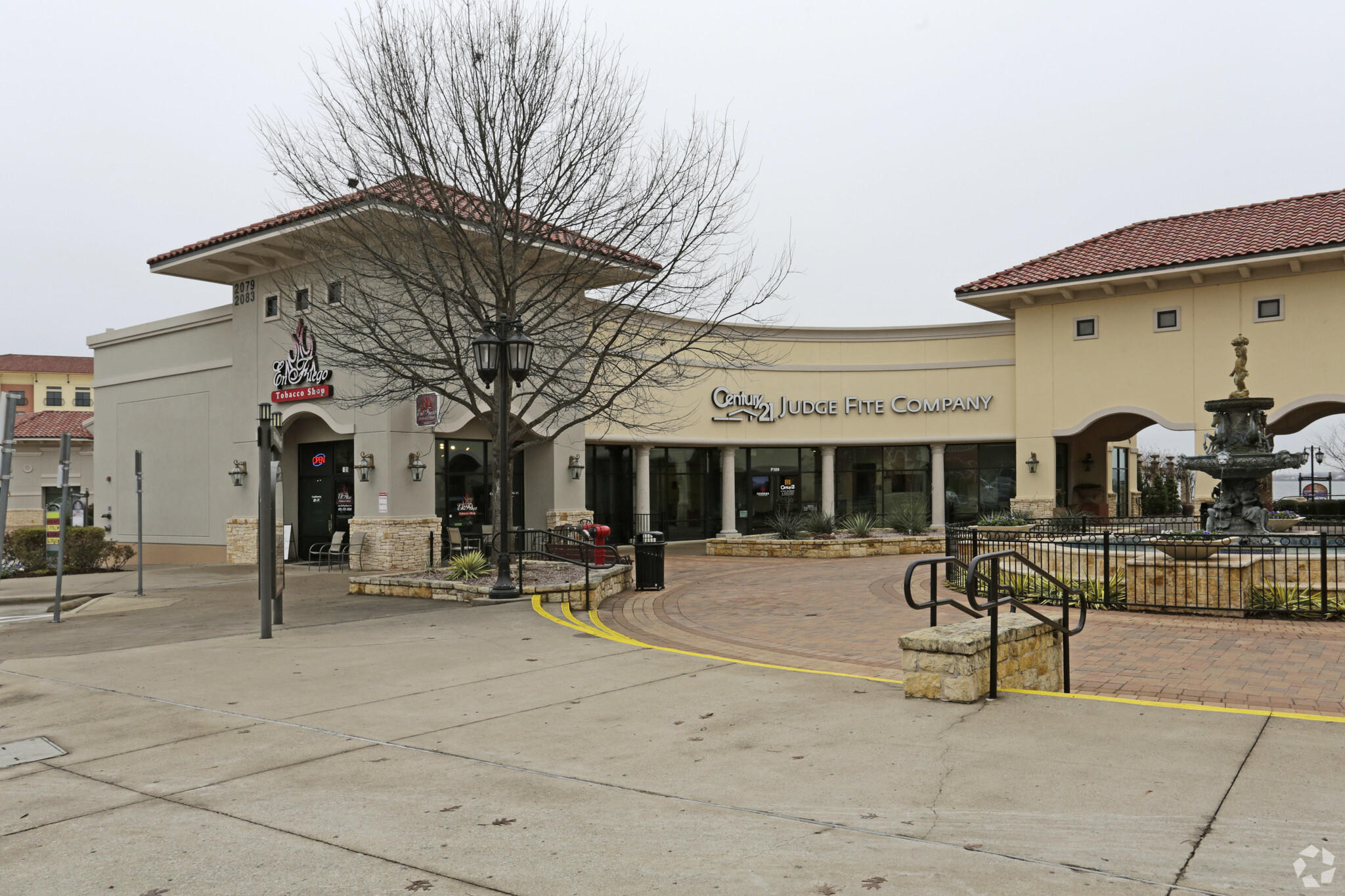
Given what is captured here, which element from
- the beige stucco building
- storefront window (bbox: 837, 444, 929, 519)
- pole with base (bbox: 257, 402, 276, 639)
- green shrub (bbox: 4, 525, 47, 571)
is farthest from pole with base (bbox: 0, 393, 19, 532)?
storefront window (bbox: 837, 444, 929, 519)

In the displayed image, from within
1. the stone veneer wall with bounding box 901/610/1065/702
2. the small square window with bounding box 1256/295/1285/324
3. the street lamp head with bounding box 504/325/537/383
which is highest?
the small square window with bounding box 1256/295/1285/324

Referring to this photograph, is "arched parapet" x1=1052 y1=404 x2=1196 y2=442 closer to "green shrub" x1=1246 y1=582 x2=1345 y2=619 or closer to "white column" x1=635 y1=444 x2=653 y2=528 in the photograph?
"white column" x1=635 y1=444 x2=653 y2=528

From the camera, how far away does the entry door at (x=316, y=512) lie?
22.9 metres

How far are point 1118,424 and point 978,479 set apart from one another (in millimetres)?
4586

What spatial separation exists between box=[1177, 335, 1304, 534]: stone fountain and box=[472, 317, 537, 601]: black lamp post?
1265 centimetres

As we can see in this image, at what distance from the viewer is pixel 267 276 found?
23391 millimetres

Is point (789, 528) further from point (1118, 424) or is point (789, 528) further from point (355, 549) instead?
point (1118, 424)

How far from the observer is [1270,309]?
25.1 meters

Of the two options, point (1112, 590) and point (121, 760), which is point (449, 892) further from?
point (1112, 590)

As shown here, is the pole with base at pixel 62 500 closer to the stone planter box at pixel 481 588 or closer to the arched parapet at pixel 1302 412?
the stone planter box at pixel 481 588

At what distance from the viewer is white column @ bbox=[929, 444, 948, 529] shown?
30969 mm

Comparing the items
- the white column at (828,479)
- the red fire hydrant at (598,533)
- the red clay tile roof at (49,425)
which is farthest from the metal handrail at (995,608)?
the red clay tile roof at (49,425)

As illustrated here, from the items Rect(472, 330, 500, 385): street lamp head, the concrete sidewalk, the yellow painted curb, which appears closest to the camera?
the concrete sidewalk

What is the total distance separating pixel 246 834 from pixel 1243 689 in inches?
293
